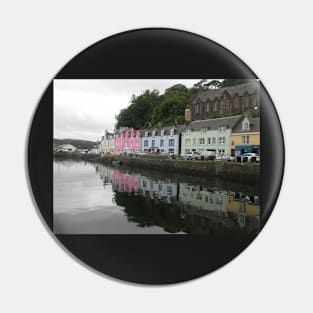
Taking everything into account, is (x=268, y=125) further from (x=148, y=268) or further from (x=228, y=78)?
(x=148, y=268)

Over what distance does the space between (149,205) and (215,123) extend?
62cm

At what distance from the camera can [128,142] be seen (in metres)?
2.45

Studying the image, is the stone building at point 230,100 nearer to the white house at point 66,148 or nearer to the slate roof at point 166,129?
the slate roof at point 166,129

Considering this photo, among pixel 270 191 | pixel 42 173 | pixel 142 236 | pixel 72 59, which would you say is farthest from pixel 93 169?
pixel 270 191

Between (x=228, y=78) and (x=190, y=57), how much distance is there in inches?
9.9

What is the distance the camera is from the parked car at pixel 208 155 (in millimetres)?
2406

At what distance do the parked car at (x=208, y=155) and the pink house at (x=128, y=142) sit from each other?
1.27 ft

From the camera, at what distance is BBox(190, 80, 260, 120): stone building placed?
7.72 ft

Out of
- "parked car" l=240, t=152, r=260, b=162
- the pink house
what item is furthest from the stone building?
the pink house

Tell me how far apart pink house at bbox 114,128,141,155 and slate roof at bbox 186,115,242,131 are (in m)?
0.31

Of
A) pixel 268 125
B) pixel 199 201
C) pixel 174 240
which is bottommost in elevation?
pixel 174 240

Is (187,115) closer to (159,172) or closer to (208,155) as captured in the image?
(208,155)

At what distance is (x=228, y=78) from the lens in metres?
2.35

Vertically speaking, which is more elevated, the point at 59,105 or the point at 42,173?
the point at 59,105
